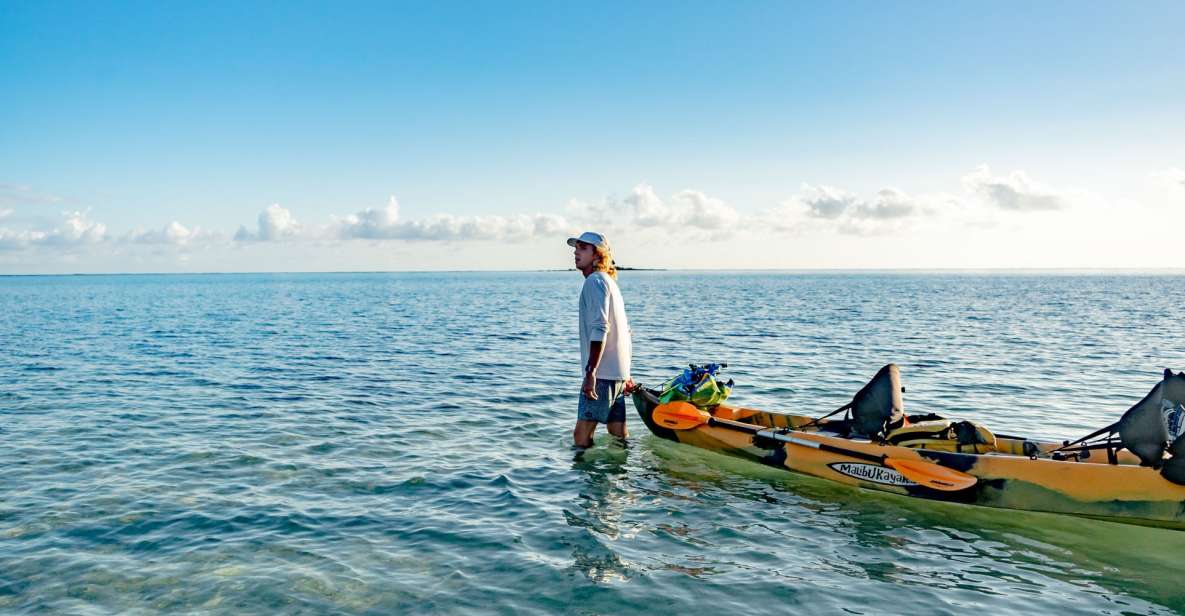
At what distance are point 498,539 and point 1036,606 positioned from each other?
5.14 meters

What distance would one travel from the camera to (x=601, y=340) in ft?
33.2

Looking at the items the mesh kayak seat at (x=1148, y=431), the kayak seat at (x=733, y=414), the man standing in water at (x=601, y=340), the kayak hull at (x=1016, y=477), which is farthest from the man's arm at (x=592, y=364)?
the mesh kayak seat at (x=1148, y=431)

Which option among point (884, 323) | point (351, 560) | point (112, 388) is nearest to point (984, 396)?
point (351, 560)

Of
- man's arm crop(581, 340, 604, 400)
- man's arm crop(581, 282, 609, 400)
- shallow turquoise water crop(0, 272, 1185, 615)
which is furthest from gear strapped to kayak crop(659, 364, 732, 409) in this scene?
man's arm crop(581, 282, 609, 400)

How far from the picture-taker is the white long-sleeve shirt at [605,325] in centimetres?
1001

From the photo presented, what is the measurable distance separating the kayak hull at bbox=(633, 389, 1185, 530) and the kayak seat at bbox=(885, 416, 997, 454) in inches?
10.3

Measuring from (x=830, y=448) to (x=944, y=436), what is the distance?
5.04ft

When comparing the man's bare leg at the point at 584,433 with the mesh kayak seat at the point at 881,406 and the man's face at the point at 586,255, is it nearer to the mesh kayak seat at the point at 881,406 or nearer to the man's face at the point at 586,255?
the man's face at the point at 586,255

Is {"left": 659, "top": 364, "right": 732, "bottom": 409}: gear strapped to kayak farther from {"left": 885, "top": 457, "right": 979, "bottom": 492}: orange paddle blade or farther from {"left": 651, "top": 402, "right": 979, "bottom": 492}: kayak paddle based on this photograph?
{"left": 885, "top": 457, "right": 979, "bottom": 492}: orange paddle blade

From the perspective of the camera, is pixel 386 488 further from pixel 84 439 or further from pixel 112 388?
pixel 112 388

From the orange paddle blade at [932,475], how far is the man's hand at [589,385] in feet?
12.7

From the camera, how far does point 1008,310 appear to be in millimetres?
55344

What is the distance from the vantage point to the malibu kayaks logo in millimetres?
9258

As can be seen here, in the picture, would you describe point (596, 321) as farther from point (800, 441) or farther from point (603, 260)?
point (800, 441)
